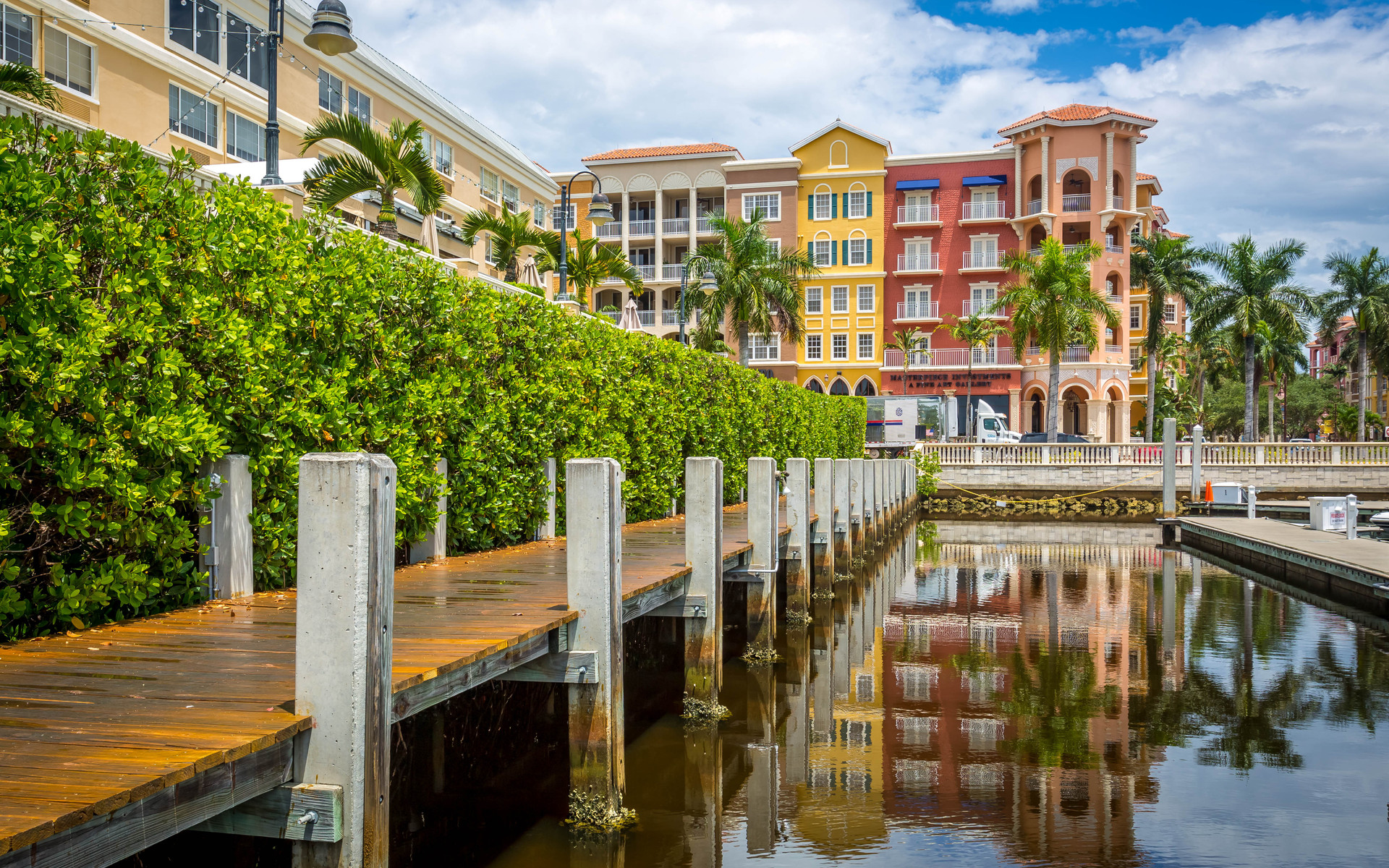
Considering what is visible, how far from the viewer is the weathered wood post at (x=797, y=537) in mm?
13102

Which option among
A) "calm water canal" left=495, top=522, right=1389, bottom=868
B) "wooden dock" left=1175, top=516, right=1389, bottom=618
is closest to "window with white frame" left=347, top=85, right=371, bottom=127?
"calm water canal" left=495, top=522, right=1389, bottom=868

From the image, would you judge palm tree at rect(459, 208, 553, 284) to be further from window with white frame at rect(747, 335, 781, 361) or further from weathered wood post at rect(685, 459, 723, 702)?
window with white frame at rect(747, 335, 781, 361)

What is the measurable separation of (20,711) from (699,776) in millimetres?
5103

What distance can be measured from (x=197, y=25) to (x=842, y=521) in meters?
21.6

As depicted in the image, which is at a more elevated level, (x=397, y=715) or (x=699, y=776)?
(x=397, y=715)

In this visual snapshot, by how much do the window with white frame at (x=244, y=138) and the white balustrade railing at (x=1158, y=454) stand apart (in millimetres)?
26173

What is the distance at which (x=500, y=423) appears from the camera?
912 centimetres

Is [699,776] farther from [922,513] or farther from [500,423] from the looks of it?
[922,513]

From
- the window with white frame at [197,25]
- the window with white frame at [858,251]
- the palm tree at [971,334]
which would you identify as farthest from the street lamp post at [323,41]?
the window with white frame at [858,251]

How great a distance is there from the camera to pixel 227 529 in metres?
6.09

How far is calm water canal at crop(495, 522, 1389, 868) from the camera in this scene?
22.2 feet

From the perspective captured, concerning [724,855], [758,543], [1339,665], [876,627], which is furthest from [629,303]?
[724,855]

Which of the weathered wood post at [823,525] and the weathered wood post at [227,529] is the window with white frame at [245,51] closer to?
the weathered wood post at [823,525]

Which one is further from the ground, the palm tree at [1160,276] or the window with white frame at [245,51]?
the window with white frame at [245,51]
